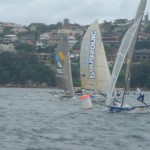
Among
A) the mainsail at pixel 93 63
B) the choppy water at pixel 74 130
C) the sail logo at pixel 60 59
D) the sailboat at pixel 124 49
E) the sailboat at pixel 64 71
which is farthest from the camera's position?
the sail logo at pixel 60 59

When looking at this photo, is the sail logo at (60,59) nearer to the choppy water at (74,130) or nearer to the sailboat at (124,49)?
the choppy water at (74,130)

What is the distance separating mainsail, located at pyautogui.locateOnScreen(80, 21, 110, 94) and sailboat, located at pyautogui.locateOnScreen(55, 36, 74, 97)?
3.83 m

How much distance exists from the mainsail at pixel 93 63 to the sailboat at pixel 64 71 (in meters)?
3.83

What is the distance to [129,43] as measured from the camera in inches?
1428

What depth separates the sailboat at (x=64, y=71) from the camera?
5397 cm

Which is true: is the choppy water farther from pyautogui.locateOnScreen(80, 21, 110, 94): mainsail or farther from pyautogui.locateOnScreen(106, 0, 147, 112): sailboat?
pyautogui.locateOnScreen(80, 21, 110, 94): mainsail

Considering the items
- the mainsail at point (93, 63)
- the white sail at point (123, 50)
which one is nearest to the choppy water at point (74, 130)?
the white sail at point (123, 50)

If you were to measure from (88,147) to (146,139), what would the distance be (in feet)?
9.55

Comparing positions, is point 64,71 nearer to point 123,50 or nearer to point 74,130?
point 123,50

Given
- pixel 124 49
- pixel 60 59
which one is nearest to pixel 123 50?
pixel 124 49

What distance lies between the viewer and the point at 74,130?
28031 mm

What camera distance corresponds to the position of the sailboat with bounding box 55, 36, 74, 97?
5397 centimetres

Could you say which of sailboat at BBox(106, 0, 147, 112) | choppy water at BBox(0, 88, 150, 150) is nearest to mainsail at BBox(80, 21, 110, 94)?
choppy water at BBox(0, 88, 150, 150)

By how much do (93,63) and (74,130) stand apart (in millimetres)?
21215
